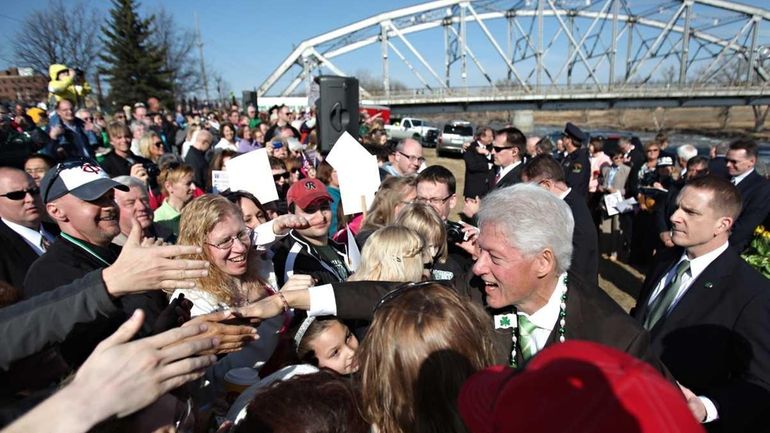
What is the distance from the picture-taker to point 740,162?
462 centimetres

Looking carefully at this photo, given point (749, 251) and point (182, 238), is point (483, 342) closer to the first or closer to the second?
point (182, 238)

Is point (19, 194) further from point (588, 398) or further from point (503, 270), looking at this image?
point (588, 398)

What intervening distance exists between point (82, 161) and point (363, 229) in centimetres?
196

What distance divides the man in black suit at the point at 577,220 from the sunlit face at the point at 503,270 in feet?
4.59

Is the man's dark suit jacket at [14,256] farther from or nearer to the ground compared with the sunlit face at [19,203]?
nearer to the ground

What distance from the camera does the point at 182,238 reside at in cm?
237

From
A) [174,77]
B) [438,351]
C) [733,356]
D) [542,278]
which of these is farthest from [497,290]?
[174,77]

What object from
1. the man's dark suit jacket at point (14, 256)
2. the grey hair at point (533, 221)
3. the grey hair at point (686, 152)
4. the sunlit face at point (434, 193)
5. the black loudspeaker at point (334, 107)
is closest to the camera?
the grey hair at point (533, 221)

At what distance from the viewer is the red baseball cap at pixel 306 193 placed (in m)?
3.17

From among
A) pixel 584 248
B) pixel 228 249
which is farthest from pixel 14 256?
pixel 584 248

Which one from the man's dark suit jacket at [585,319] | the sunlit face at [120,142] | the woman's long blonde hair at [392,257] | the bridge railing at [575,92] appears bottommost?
the man's dark suit jacket at [585,319]

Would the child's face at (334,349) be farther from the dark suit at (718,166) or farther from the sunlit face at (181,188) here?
the dark suit at (718,166)

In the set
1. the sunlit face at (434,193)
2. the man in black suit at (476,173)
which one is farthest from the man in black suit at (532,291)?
the man in black suit at (476,173)

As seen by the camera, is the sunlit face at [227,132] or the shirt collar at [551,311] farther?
the sunlit face at [227,132]
